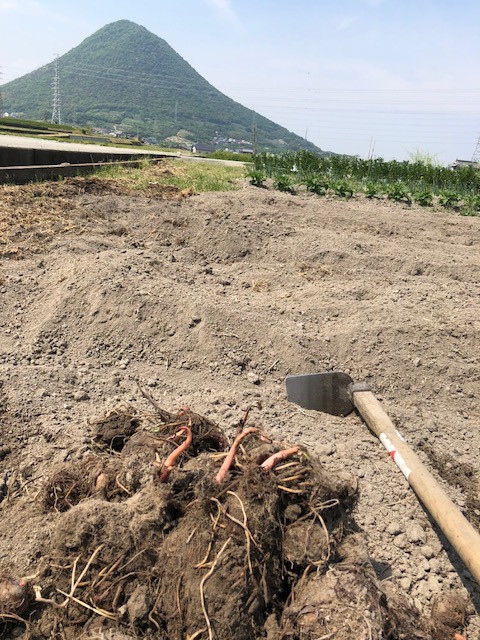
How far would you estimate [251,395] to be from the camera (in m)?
3.41

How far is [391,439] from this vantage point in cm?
282

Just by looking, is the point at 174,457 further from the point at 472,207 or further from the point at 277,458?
the point at 472,207

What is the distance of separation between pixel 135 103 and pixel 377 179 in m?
174

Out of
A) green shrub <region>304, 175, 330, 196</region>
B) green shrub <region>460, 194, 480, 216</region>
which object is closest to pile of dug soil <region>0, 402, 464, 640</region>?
green shrub <region>460, 194, 480, 216</region>

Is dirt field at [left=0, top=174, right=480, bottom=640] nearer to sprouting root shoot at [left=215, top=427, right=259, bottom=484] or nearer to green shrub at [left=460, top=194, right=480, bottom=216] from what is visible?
sprouting root shoot at [left=215, top=427, right=259, bottom=484]

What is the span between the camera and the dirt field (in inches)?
99.2

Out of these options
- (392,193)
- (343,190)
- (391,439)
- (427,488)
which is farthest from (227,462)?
(392,193)

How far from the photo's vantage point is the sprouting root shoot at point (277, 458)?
6.09 feet

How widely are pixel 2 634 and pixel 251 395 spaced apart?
2.00 m

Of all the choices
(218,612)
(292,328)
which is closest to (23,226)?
(292,328)

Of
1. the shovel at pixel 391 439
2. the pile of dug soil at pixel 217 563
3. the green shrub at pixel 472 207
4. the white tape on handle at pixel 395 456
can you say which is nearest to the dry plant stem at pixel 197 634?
the pile of dug soil at pixel 217 563

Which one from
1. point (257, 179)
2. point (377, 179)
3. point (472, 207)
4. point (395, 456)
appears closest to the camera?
point (395, 456)

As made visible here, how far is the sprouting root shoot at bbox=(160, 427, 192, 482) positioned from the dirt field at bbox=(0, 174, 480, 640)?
0.34m

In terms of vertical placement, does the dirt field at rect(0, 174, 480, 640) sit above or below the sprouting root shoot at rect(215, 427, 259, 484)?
below
